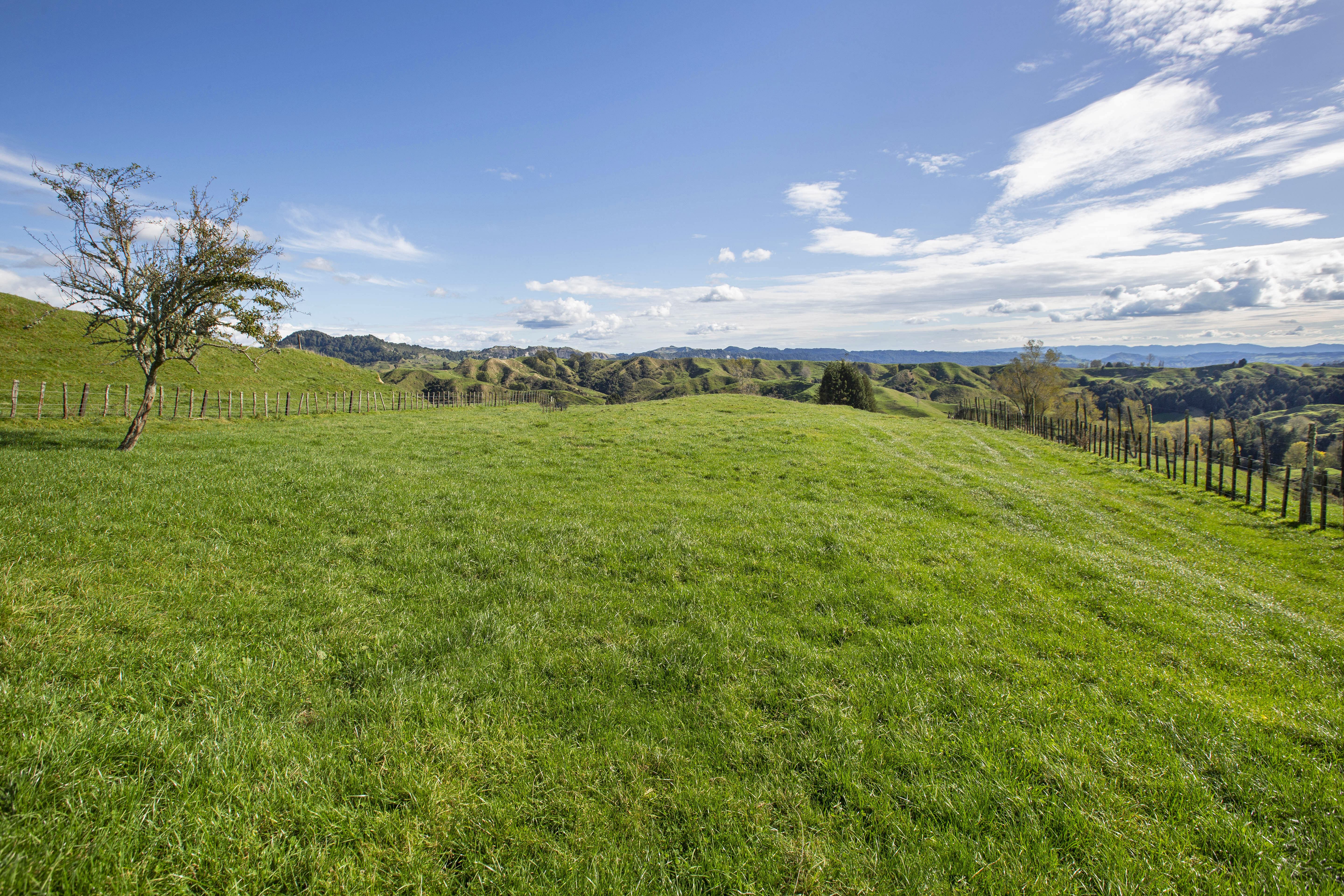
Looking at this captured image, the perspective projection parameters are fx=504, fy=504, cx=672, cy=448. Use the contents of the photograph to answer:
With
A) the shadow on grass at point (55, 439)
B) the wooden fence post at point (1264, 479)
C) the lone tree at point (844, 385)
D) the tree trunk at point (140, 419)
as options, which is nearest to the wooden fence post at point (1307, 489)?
the wooden fence post at point (1264, 479)

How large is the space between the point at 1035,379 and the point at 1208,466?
7223 cm

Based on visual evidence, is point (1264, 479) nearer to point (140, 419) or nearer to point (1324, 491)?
point (1324, 491)

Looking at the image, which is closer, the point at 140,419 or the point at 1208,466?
the point at 140,419

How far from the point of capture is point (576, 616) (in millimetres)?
8438

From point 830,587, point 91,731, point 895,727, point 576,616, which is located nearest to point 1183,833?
point 895,727

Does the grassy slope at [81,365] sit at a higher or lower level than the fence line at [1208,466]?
higher

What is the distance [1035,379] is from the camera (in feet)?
278

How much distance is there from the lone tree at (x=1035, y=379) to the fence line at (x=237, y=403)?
78022mm

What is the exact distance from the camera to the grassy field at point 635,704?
4023 millimetres

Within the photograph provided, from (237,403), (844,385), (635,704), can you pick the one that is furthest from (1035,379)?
(237,403)

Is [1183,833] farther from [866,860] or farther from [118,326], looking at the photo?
[118,326]

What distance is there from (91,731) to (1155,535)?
23.1 meters

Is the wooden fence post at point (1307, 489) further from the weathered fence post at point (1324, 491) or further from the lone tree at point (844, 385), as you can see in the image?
the lone tree at point (844, 385)

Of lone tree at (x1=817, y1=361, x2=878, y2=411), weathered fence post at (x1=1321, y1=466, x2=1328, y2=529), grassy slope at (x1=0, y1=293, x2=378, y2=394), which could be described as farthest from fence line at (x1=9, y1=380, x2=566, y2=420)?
lone tree at (x1=817, y1=361, x2=878, y2=411)
